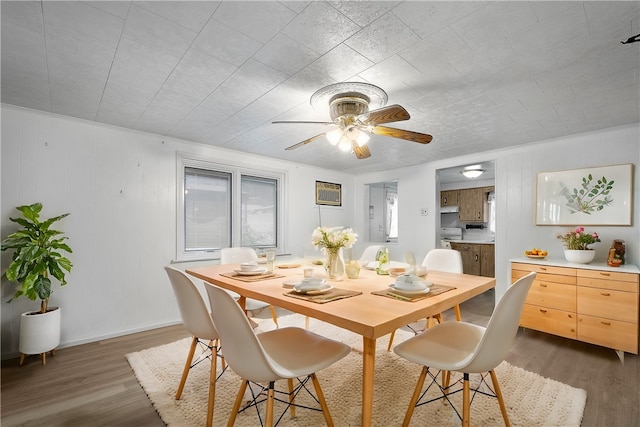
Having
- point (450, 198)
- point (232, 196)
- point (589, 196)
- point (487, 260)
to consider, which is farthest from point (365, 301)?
point (450, 198)

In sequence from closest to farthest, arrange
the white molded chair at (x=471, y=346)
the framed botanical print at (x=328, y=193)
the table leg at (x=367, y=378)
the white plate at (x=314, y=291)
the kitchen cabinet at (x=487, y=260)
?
1. the table leg at (x=367, y=378)
2. the white molded chair at (x=471, y=346)
3. the white plate at (x=314, y=291)
4. the framed botanical print at (x=328, y=193)
5. the kitchen cabinet at (x=487, y=260)

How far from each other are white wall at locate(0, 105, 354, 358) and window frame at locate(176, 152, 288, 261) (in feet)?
0.28

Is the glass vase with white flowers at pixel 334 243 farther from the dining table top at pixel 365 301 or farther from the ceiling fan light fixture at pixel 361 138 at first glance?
the ceiling fan light fixture at pixel 361 138

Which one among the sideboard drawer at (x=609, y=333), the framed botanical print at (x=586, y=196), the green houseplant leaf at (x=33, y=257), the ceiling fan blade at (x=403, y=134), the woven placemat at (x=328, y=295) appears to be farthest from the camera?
the framed botanical print at (x=586, y=196)

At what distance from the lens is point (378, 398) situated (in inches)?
79.4

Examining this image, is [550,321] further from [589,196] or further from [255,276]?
[255,276]

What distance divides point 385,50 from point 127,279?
3355mm

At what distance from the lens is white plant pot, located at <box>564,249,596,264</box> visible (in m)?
2.97

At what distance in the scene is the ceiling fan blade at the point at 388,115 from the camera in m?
1.78

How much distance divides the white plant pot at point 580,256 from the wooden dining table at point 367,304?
5.97ft

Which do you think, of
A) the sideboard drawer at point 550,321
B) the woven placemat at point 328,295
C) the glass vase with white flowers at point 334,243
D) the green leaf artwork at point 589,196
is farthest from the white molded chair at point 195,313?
the green leaf artwork at point 589,196

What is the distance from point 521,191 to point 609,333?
1.74 meters

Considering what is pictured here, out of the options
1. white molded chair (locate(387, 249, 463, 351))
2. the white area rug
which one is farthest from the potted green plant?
white molded chair (locate(387, 249, 463, 351))

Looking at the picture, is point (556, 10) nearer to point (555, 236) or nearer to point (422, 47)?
point (422, 47)
